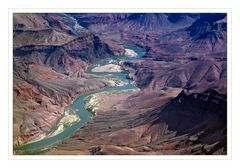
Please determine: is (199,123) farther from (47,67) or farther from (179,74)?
(47,67)

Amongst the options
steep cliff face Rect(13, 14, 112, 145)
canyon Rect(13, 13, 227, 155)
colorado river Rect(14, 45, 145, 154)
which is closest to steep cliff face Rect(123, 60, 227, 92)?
canyon Rect(13, 13, 227, 155)

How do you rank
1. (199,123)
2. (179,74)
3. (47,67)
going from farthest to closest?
(47,67) < (179,74) < (199,123)

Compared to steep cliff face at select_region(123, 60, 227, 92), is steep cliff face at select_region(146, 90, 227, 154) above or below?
below

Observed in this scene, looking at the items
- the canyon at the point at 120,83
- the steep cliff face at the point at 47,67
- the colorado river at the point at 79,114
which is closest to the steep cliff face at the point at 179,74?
the canyon at the point at 120,83

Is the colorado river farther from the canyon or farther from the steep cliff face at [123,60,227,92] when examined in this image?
the steep cliff face at [123,60,227,92]

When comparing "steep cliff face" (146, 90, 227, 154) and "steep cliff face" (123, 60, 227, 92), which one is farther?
"steep cliff face" (123, 60, 227, 92)

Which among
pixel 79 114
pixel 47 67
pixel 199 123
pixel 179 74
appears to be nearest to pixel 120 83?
pixel 79 114

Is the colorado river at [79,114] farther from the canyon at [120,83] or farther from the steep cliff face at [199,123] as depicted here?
the steep cliff face at [199,123]

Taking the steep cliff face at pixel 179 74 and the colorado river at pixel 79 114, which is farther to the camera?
the steep cliff face at pixel 179 74
